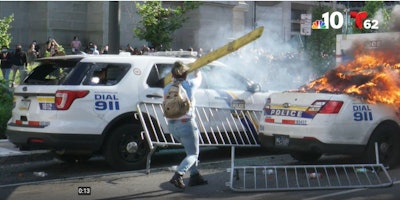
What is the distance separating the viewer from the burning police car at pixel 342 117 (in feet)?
26.8

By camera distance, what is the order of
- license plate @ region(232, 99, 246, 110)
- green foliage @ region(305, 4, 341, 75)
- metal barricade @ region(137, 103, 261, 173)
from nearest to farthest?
1. metal barricade @ region(137, 103, 261, 173)
2. license plate @ region(232, 99, 246, 110)
3. green foliage @ region(305, 4, 341, 75)

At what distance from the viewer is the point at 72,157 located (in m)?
Result: 9.42

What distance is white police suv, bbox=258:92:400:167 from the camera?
8.14 m

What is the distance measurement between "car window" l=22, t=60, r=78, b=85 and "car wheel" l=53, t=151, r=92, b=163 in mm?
1288

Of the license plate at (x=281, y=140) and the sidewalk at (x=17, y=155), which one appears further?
the sidewalk at (x=17, y=155)

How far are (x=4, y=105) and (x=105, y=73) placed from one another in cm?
435

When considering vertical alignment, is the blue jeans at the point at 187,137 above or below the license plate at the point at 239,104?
below

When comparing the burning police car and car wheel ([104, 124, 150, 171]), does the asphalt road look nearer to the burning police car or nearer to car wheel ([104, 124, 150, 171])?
car wheel ([104, 124, 150, 171])

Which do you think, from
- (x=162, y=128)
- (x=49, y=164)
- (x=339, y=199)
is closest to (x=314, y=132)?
(x=339, y=199)

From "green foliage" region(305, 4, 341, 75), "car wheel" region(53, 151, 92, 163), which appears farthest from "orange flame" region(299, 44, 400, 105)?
"green foliage" region(305, 4, 341, 75)

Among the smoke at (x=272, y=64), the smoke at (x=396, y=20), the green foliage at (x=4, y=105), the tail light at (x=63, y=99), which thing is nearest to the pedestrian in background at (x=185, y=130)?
the tail light at (x=63, y=99)

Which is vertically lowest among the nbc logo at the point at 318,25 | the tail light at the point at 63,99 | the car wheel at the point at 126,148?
the car wheel at the point at 126,148

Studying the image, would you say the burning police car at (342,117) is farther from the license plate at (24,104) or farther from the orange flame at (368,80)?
the license plate at (24,104)
